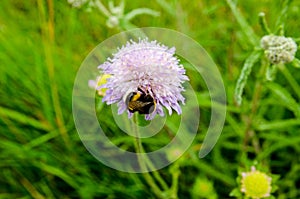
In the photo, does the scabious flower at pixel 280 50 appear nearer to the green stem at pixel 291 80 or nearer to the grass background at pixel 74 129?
the grass background at pixel 74 129

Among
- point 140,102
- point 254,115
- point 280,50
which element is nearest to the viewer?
point 140,102

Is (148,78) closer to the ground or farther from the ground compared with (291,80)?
closer to the ground

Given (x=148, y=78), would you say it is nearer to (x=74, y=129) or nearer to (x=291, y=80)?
(x=74, y=129)

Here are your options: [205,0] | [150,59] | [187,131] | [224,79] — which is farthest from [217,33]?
[150,59]

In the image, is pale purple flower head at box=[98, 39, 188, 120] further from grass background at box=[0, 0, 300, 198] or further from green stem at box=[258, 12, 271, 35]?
grass background at box=[0, 0, 300, 198]

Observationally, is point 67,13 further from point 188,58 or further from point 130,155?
point 130,155

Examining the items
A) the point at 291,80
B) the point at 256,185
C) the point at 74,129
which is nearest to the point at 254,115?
the point at 291,80
